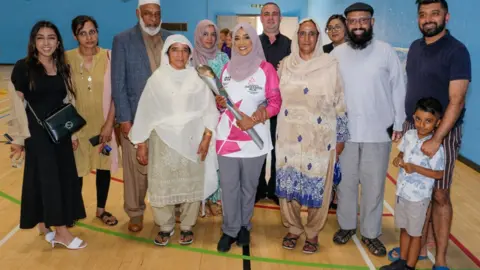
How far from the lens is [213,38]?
3463mm

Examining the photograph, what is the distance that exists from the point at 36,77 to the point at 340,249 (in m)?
2.41

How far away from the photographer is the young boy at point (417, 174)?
2545mm

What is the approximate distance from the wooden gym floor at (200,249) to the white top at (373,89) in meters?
0.88

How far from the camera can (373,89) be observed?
9.50ft

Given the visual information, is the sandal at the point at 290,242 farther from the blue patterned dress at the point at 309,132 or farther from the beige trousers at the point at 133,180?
the beige trousers at the point at 133,180

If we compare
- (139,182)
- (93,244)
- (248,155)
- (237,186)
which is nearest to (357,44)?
(248,155)

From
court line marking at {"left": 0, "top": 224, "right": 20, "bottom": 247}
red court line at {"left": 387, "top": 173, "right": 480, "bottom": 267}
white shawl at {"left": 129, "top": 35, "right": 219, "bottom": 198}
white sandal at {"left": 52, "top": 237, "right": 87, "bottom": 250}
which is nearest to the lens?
white shawl at {"left": 129, "top": 35, "right": 219, "bottom": 198}

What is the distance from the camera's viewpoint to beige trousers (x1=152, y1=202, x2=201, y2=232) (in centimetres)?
320

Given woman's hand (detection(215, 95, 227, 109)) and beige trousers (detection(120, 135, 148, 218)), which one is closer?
woman's hand (detection(215, 95, 227, 109))

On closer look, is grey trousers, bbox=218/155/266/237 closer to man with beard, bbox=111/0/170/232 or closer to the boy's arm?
man with beard, bbox=111/0/170/232

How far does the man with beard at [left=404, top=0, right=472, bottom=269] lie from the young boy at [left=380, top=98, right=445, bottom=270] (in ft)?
0.20

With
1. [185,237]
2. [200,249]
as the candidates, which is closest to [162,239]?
[185,237]

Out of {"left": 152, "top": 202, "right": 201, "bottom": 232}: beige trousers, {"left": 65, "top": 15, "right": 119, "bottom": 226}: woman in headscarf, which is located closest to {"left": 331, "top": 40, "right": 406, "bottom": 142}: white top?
{"left": 152, "top": 202, "right": 201, "bottom": 232}: beige trousers

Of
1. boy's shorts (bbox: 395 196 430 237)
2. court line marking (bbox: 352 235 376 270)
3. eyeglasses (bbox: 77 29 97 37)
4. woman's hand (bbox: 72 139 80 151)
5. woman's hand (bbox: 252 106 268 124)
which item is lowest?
court line marking (bbox: 352 235 376 270)
